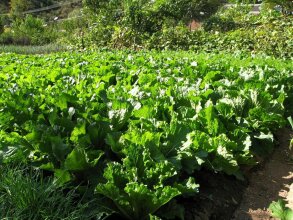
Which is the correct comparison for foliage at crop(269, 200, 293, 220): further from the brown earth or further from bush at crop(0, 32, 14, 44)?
bush at crop(0, 32, 14, 44)

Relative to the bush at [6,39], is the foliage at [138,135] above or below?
above

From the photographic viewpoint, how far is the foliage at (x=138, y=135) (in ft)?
8.38

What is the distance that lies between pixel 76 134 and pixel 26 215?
33.8 inches

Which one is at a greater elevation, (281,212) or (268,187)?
(281,212)

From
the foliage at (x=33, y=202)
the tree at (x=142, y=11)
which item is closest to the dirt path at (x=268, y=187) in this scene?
the foliage at (x=33, y=202)

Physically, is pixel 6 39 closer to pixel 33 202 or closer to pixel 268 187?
pixel 268 187

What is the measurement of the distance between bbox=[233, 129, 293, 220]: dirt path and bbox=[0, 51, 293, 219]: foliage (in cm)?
26

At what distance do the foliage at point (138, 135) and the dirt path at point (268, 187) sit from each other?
0.85ft

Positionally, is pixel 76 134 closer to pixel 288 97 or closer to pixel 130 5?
pixel 288 97

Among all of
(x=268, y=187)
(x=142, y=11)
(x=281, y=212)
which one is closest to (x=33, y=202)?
(x=281, y=212)

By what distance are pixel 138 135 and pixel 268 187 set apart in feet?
5.41

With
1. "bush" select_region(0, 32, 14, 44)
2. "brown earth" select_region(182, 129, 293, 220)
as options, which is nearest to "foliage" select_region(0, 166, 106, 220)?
"brown earth" select_region(182, 129, 293, 220)

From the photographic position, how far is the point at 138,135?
2.84 metres

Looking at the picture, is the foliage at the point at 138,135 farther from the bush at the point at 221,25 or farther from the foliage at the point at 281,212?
the bush at the point at 221,25
